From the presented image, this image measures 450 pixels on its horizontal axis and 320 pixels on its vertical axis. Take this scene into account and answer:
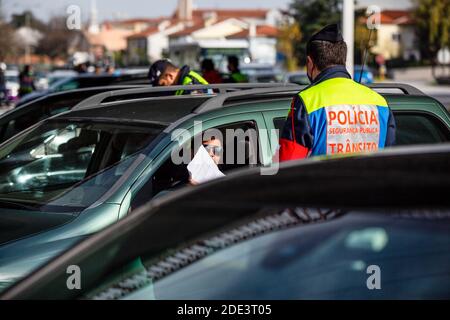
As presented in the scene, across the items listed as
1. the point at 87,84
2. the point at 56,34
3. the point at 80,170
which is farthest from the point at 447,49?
the point at 80,170

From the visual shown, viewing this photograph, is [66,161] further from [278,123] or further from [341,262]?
[341,262]

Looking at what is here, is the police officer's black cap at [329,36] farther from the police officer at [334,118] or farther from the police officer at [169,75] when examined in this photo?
the police officer at [169,75]

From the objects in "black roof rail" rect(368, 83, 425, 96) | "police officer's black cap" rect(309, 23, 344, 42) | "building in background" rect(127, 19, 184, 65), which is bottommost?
"building in background" rect(127, 19, 184, 65)

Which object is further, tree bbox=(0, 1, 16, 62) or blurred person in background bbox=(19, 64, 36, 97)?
tree bbox=(0, 1, 16, 62)

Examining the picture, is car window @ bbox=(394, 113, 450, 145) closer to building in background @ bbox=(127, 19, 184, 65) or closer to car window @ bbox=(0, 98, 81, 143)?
car window @ bbox=(0, 98, 81, 143)

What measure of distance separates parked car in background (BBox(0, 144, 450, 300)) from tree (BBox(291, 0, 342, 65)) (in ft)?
185

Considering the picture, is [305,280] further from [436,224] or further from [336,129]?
[336,129]

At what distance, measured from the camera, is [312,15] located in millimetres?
64250

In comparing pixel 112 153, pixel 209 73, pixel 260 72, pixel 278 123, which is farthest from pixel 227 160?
pixel 260 72

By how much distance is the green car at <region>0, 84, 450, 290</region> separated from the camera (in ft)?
16.1

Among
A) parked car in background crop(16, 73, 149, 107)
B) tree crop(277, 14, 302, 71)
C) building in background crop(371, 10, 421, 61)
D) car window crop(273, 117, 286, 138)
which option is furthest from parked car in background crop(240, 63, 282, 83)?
building in background crop(371, 10, 421, 61)

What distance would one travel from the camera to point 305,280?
2387 millimetres

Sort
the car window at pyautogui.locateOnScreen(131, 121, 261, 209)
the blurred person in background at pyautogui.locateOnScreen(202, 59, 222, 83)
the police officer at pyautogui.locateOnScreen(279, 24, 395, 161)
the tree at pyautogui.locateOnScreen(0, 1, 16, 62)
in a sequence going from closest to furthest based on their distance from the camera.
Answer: the police officer at pyautogui.locateOnScreen(279, 24, 395, 161) → the car window at pyautogui.locateOnScreen(131, 121, 261, 209) → the blurred person in background at pyautogui.locateOnScreen(202, 59, 222, 83) → the tree at pyautogui.locateOnScreen(0, 1, 16, 62)

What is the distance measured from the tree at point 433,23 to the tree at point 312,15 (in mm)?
9652
